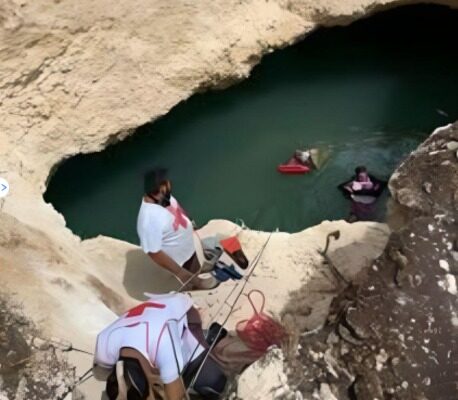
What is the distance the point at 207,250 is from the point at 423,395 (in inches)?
96.4

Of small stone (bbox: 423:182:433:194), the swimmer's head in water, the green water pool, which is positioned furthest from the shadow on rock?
small stone (bbox: 423:182:433:194)

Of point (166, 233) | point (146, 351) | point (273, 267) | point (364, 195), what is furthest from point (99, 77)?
point (146, 351)

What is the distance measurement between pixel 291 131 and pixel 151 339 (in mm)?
3910

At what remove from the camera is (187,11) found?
6.73 m

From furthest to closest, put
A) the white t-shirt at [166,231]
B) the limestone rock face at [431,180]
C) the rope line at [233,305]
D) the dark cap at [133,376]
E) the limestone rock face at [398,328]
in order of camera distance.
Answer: the white t-shirt at [166,231]
the limestone rock face at [431,180]
the rope line at [233,305]
the dark cap at [133,376]
the limestone rock face at [398,328]

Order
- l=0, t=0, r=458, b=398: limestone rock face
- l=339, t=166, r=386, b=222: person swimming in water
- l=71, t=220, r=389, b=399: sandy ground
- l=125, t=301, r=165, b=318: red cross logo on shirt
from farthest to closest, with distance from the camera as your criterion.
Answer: l=339, t=166, r=386, b=222: person swimming in water, l=0, t=0, r=458, b=398: limestone rock face, l=71, t=220, r=389, b=399: sandy ground, l=125, t=301, r=165, b=318: red cross logo on shirt

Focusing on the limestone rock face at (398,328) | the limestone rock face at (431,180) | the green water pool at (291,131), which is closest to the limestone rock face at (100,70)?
the green water pool at (291,131)

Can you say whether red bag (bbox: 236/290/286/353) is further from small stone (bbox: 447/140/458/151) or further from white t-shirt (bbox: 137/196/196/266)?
small stone (bbox: 447/140/458/151)

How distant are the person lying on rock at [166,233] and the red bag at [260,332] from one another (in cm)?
66

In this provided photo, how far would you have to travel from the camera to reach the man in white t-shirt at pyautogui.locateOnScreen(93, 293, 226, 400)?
12.4 feet

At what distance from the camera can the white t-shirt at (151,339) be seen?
12.5 ft

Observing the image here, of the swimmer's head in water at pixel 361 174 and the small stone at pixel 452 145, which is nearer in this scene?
the small stone at pixel 452 145

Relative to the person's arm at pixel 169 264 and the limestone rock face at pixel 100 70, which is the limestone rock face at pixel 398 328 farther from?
the limestone rock face at pixel 100 70

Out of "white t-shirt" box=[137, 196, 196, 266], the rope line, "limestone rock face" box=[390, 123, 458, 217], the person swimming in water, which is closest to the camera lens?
the rope line
